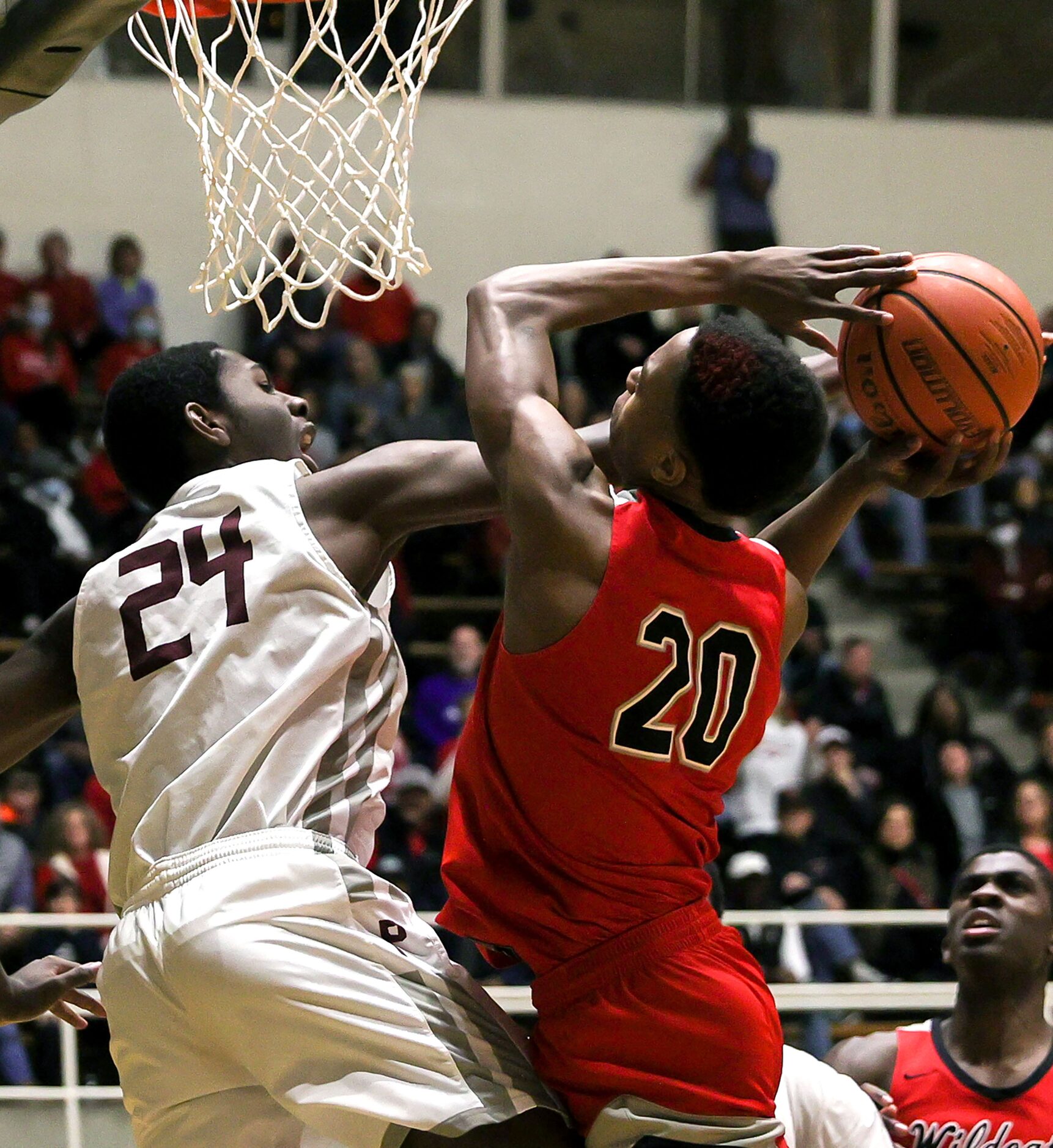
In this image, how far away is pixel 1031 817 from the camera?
8234mm

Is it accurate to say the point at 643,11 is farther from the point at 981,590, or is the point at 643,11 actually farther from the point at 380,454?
the point at 380,454

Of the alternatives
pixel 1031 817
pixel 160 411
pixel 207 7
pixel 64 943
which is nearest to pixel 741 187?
pixel 1031 817

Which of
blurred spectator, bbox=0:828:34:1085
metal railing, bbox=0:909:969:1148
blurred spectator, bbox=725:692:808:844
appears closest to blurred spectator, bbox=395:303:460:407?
blurred spectator, bbox=725:692:808:844

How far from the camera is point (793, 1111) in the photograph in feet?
12.3

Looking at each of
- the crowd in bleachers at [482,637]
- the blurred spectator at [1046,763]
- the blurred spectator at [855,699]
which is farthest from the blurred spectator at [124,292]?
the blurred spectator at [1046,763]

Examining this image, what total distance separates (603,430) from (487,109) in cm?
913

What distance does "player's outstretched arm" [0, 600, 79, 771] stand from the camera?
307 centimetres

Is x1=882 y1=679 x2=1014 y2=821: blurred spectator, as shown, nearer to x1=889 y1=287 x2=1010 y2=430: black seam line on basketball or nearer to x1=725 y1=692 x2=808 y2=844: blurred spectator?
x1=725 y1=692 x2=808 y2=844: blurred spectator

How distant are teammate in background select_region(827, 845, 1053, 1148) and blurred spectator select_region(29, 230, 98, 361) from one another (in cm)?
672

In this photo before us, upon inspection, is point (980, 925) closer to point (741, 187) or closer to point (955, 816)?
point (955, 816)

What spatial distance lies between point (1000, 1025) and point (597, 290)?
99.0 inches

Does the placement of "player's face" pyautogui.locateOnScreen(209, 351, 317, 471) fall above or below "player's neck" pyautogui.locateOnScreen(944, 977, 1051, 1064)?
above

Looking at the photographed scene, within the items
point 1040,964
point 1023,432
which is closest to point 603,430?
point 1040,964

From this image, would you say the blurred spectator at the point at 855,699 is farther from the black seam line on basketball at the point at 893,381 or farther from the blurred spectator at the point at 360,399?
the black seam line on basketball at the point at 893,381
